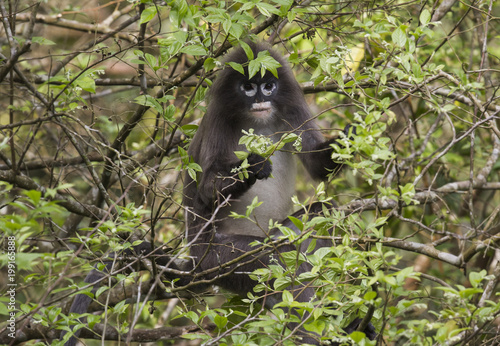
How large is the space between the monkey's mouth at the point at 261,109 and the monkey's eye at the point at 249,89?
10cm

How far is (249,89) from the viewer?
4.40 meters

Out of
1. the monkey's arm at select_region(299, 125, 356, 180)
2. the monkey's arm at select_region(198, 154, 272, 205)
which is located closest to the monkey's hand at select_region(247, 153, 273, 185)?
the monkey's arm at select_region(198, 154, 272, 205)

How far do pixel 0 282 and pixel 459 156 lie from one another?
4.87 m

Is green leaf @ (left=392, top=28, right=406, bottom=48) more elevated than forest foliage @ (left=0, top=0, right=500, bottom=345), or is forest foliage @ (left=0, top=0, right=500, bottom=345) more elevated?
green leaf @ (left=392, top=28, right=406, bottom=48)

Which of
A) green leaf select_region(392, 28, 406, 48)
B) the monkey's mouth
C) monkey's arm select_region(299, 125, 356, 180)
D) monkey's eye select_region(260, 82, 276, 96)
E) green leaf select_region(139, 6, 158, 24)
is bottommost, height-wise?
monkey's arm select_region(299, 125, 356, 180)

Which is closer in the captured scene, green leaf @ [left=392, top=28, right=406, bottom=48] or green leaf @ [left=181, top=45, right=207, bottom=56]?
green leaf @ [left=392, top=28, right=406, bottom=48]

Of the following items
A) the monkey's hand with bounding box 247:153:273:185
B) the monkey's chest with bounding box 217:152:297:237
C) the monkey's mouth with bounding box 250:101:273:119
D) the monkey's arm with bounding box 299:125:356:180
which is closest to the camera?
the monkey's hand with bounding box 247:153:273:185

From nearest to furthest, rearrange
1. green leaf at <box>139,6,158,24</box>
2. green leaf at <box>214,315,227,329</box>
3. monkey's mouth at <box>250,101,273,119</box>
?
1. green leaf at <box>214,315,227,329</box>
2. green leaf at <box>139,6,158,24</box>
3. monkey's mouth at <box>250,101,273,119</box>

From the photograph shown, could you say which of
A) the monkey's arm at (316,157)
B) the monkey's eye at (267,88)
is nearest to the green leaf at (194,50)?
the monkey's eye at (267,88)

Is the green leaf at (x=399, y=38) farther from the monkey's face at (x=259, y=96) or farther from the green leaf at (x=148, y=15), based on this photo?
the monkey's face at (x=259, y=96)

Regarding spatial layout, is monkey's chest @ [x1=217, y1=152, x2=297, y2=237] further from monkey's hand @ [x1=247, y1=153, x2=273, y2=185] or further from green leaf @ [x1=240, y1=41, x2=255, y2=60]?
green leaf @ [x1=240, y1=41, x2=255, y2=60]

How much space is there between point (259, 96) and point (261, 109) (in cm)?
12

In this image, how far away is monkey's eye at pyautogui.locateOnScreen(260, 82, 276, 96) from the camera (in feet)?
14.4

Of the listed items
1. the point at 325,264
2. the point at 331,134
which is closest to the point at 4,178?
the point at 325,264
